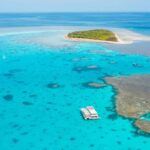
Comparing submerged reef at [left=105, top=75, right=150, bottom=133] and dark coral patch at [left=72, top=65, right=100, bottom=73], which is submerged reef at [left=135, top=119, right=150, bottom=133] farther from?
dark coral patch at [left=72, top=65, right=100, bottom=73]

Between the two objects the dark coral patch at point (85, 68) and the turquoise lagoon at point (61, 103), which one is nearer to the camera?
the turquoise lagoon at point (61, 103)

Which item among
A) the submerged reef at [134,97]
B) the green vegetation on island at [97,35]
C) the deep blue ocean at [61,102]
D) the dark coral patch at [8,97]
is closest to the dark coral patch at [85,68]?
the deep blue ocean at [61,102]

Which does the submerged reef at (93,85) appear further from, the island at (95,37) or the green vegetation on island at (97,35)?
the green vegetation on island at (97,35)

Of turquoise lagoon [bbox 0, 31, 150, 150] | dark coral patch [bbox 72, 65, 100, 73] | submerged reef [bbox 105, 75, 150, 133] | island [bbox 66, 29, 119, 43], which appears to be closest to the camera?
turquoise lagoon [bbox 0, 31, 150, 150]

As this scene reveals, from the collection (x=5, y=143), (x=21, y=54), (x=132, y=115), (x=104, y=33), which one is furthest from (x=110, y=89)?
(x=104, y=33)

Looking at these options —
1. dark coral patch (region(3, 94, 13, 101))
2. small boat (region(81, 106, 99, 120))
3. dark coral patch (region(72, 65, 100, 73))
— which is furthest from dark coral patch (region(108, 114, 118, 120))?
dark coral patch (region(72, 65, 100, 73))

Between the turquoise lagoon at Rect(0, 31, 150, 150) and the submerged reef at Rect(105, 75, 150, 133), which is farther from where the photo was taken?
the submerged reef at Rect(105, 75, 150, 133)
